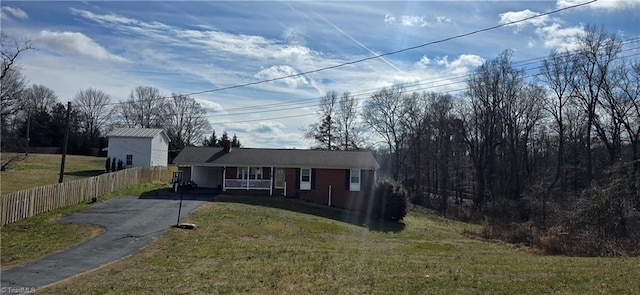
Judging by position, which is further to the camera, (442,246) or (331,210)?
(331,210)

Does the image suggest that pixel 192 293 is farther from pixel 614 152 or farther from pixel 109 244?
pixel 614 152

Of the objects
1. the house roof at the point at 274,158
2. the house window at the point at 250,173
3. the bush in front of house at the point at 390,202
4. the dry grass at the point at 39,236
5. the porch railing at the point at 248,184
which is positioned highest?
the house roof at the point at 274,158

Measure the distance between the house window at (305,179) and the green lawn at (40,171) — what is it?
67.0 ft

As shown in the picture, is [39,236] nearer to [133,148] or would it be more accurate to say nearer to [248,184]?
[248,184]

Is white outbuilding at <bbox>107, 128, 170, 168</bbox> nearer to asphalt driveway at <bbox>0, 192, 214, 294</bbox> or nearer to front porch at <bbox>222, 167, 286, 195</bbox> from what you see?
front porch at <bbox>222, 167, 286, 195</bbox>

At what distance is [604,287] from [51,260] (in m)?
15.0

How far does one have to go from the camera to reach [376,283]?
10367 millimetres

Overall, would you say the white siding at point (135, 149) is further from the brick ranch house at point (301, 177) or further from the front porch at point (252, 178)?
the front porch at point (252, 178)

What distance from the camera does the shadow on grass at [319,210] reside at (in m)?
31.4

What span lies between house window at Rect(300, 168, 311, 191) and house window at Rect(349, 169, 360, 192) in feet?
11.3

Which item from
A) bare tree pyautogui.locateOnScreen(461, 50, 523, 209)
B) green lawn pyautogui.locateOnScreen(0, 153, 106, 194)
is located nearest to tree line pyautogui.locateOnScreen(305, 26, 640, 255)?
bare tree pyautogui.locateOnScreen(461, 50, 523, 209)

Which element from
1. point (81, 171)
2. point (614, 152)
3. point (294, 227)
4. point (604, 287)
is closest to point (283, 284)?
point (604, 287)

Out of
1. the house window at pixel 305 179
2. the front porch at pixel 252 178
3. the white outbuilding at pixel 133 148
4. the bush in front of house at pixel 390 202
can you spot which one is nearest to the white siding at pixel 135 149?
the white outbuilding at pixel 133 148

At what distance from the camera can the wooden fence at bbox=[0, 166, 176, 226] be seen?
20750 mm
